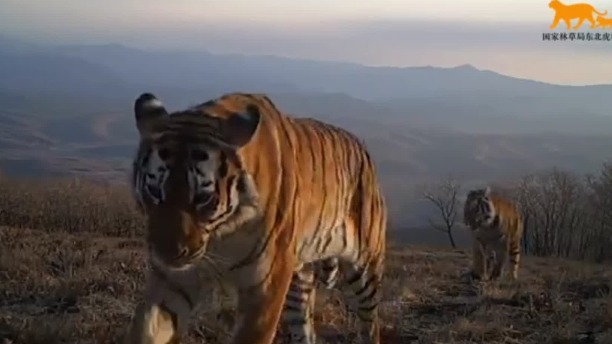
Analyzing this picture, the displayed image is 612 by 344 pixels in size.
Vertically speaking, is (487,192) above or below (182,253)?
below

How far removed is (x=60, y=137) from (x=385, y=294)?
53.8 metres

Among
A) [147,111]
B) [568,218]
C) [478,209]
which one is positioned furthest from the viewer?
[568,218]

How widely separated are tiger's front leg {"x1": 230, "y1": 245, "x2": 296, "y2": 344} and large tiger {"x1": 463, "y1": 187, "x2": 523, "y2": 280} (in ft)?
28.1

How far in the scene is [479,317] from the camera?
633cm

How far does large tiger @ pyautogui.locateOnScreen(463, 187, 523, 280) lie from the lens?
11750 millimetres

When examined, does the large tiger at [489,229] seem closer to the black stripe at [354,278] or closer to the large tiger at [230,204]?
the black stripe at [354,278]

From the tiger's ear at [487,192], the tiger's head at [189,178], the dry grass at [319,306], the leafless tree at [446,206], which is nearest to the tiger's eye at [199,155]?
the tiger's head at [189,178]

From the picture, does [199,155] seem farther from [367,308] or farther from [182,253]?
[367,308]

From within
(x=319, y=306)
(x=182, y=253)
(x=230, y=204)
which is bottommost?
(x=319, y=306)

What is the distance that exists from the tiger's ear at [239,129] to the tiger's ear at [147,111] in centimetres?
26

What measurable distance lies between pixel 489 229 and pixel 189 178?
32.2 ft

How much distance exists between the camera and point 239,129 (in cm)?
292

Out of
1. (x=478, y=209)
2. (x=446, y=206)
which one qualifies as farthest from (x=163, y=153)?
(x=446, y=206)

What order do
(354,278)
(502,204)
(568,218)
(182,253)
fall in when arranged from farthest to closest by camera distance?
(568,218), (502,204), (354,278), (182,253)
